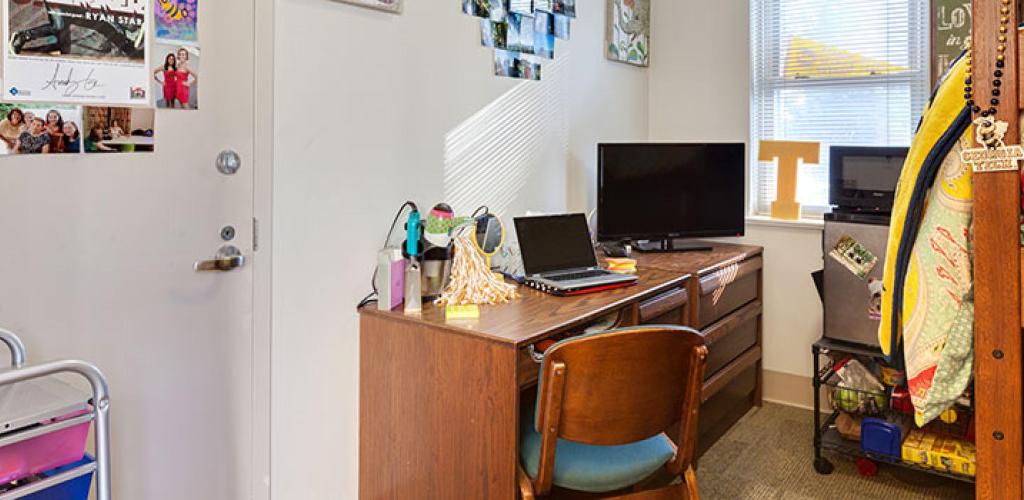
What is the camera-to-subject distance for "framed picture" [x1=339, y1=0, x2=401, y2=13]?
2.06 metres

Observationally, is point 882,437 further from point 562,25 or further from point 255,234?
point 255,234

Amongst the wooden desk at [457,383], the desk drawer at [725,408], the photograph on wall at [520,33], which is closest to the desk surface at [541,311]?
the wooden desk at [457,383]

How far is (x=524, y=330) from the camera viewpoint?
1820mm

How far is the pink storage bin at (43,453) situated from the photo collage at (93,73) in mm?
630

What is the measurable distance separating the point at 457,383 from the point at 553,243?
79 cm

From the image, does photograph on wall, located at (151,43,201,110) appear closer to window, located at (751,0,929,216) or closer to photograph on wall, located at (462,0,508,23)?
photograph on wall, located at (462,0,508,23)

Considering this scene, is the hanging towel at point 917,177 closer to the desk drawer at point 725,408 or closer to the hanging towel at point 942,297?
the hanging towel at point 942,297

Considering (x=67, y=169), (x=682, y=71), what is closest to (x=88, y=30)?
(x=67, y=169)

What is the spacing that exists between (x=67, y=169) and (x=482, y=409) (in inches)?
42.7

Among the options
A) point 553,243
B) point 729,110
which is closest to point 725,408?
point 553,243

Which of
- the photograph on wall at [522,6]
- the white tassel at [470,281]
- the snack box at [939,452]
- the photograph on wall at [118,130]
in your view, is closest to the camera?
the photograph on wall at [118,130]

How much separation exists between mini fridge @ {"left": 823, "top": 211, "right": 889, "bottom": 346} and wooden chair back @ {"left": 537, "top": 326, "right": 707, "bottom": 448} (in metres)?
1.29

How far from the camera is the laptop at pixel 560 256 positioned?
2336 millimetres

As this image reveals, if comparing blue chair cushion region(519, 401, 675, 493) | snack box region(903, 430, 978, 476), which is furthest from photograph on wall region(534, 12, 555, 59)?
snack box region(903, 430, 978, 476)
